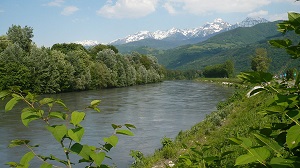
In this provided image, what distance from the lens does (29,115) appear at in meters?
1.98

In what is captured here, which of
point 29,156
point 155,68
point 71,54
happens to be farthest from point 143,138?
point 155,68

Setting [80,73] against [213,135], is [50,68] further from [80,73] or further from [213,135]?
[213,135]

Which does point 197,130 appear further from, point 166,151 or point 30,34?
point 30,34

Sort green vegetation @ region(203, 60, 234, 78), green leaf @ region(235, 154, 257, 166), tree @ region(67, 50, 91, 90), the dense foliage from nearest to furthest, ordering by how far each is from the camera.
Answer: green leaf @ region(235, 154, 257, 166), tree @ region(67, 50, 91, 90), green vegetation @ region(203, 60, 234, 78), the dense foliage

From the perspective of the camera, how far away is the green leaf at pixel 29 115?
6.40 feet

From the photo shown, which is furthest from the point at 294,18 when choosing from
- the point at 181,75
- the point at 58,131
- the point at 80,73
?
the point at 181,75

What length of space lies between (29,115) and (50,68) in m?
54.4

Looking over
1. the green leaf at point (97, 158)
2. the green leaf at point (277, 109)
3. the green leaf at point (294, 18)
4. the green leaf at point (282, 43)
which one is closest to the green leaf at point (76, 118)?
the green leaf at point (97, 158)

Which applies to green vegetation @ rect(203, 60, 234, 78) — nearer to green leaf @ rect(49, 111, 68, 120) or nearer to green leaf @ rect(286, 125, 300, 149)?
green leaf @ rect(49, 111, 68, 120)

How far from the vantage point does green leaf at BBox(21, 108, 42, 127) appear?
1951 millimetres

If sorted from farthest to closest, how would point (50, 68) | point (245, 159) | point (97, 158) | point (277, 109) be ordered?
point (50, 68) < point (97, 158) < point (277, 109) < point (245, 159)

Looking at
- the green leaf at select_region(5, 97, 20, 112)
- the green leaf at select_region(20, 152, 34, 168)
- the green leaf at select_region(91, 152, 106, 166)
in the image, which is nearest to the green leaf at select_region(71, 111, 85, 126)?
the green leaf at select_region(91, 152, 106, 166)

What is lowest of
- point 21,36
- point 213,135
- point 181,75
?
point 181,75

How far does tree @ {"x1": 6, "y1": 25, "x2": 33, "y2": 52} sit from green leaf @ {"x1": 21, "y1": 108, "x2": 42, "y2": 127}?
2382 inches
